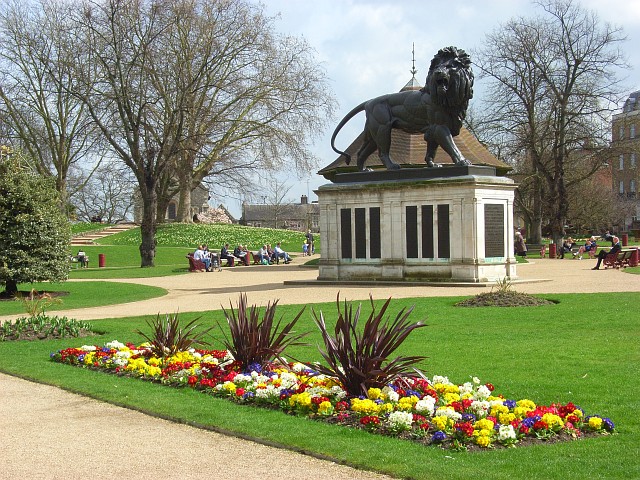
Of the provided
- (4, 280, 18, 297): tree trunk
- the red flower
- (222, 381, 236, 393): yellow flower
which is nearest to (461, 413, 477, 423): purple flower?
the red flower

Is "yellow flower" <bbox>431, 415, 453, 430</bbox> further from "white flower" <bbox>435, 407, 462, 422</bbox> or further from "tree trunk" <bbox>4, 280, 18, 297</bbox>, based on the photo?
"tree trunk" <bbox>4, 280, 18, 297</bbox>

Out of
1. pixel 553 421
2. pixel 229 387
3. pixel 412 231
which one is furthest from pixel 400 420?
pixel 412 231

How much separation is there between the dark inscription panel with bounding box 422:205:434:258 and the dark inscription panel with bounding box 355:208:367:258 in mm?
2171

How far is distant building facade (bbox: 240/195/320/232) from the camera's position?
140m

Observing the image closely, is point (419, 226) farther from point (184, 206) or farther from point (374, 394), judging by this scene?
point (184, 206)

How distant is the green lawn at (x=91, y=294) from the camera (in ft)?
77.1

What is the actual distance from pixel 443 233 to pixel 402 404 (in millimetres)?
18477

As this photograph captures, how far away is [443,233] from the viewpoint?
26.6m

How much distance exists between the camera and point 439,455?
23.1 feet

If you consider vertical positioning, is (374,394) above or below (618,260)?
below

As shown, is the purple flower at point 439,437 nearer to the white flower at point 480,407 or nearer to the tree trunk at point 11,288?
the white flower at point 480,407

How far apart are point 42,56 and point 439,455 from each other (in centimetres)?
4922

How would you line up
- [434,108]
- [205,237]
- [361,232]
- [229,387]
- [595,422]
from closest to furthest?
[595,422] → [229,387] → [434,108] → [361,232] → [205,237]

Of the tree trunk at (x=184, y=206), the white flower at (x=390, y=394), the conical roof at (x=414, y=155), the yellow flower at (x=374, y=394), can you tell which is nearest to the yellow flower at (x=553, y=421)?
the white flower at (x=390, y=394)
